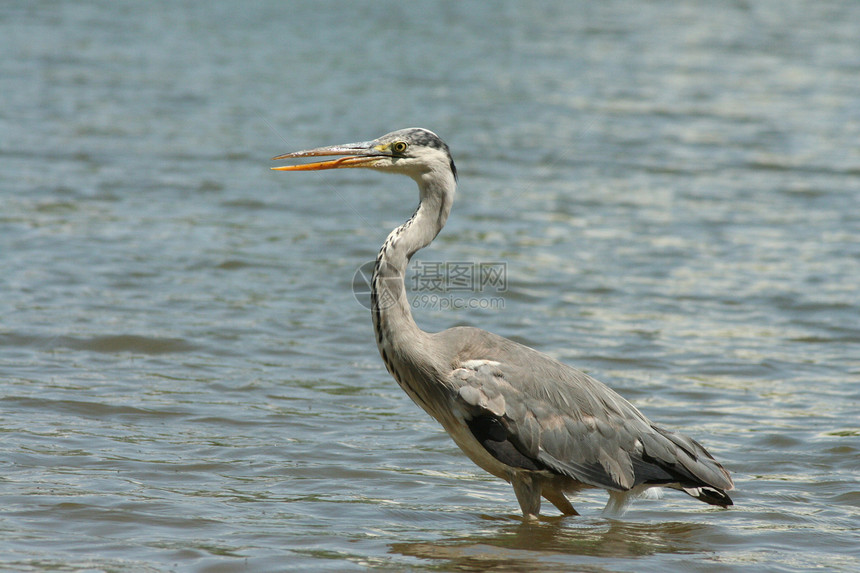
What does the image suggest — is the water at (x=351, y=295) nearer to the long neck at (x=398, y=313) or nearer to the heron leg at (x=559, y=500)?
the heron leg at (x=559, y=500)

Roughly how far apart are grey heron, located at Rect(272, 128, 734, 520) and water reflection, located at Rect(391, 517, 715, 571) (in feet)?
0.55

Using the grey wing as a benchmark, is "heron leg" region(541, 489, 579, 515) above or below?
below

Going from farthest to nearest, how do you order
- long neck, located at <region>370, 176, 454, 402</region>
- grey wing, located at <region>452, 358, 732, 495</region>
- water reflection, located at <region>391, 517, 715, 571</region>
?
long neck, located at <region>370, 176, 454, 402</region>, grey wing, located at <region>452, 358, 732, 495</region>, water reflection, located at <region>391, 517, 715, 571</region>

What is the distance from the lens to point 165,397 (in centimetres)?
779

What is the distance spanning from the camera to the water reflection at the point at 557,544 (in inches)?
221

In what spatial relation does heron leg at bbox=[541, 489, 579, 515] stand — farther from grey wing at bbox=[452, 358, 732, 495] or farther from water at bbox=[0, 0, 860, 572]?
grey wing at bbox=[452, 358, 732, 495]

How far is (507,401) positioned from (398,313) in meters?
0.80

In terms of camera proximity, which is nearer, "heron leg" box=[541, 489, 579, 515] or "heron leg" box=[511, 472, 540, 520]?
"heron leg" box=[511, 472, 540, 520]

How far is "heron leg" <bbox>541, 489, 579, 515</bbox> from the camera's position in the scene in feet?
21.1

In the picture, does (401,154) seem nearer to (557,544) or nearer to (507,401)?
(507,401)

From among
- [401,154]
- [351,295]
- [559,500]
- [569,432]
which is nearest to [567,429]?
[569,432]

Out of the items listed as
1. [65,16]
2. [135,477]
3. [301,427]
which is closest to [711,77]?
[65,16]

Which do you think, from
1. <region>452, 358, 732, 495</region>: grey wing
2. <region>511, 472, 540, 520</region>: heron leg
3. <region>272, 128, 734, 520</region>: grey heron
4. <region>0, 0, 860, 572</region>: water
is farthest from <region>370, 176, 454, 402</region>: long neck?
<region>0, 0, 860, 572</region>: water

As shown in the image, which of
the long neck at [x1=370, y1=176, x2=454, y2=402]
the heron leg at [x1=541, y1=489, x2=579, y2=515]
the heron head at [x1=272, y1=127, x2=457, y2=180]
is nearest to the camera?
the long neck at [x1=370, y1=176, x2=454, y2=402]
